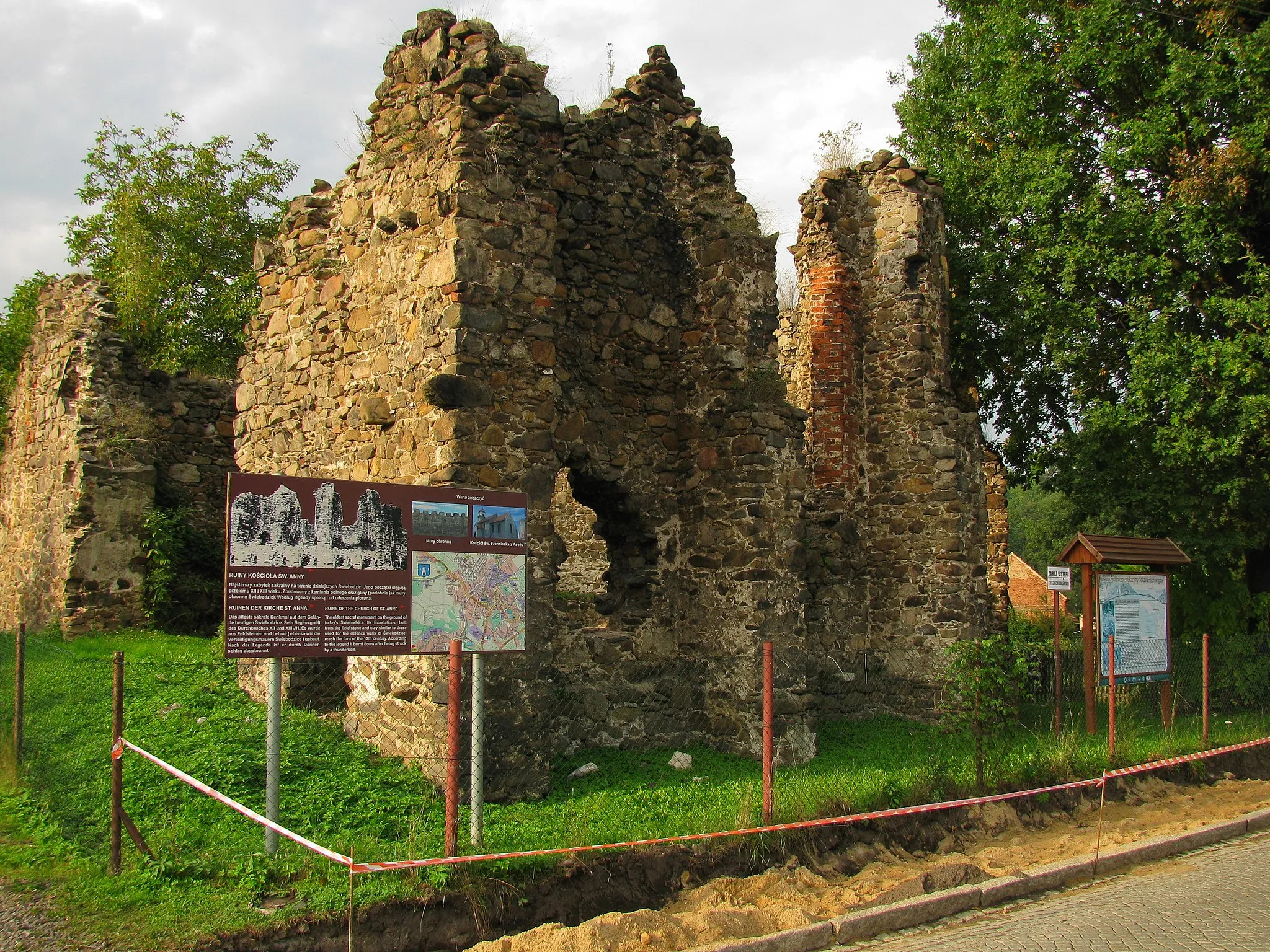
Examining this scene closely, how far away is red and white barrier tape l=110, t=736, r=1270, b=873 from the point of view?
4942mm

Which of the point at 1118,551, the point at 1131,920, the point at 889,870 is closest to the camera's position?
the point at 1131,920

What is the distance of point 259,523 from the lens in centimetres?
557

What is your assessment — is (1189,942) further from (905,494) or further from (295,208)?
(295,208)

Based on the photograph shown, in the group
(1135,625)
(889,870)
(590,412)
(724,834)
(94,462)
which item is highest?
(590,412)

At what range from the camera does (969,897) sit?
20.9ft

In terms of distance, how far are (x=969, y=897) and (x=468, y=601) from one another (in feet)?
12.6

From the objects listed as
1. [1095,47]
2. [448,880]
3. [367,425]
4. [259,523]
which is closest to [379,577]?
[259,523]

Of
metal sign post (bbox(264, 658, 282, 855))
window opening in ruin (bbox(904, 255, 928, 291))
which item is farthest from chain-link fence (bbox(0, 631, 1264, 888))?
window opening in ruin (bbox(904, 255, 928, 291))

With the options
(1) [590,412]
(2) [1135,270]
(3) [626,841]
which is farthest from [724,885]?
(2) [1135,270]

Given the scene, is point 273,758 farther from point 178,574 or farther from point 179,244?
point 179,244

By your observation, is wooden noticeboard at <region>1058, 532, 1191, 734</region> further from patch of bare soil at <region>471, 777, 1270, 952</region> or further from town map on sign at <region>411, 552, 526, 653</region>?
town map on sign at <region>411, 552, 526, 653</region>

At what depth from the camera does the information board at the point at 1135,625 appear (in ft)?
35.0

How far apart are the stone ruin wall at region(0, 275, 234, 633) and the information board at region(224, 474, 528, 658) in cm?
766

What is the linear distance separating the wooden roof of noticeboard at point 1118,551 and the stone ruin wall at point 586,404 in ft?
5.87
